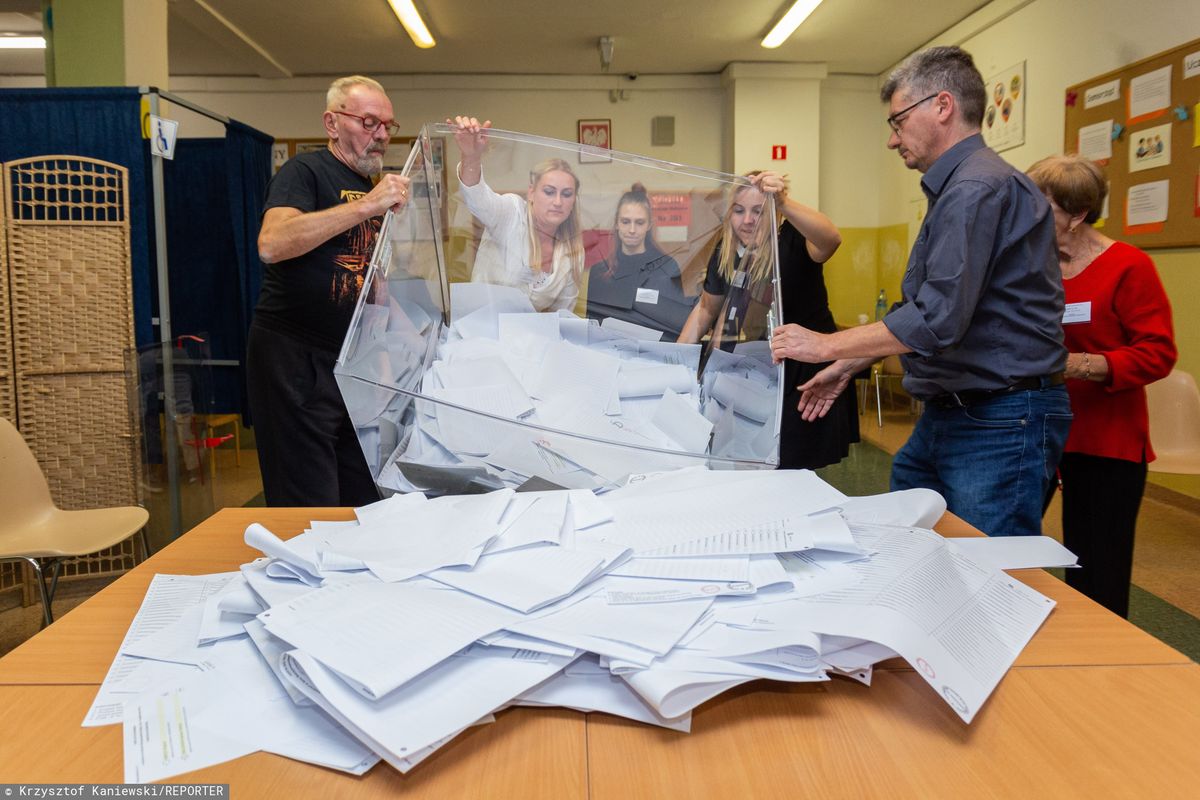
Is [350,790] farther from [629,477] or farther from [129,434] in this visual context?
[129,434]

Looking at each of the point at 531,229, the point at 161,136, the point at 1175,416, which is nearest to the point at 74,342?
the point at 161,136

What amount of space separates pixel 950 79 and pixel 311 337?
1506 millimetres

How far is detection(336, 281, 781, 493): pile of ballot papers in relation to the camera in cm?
112

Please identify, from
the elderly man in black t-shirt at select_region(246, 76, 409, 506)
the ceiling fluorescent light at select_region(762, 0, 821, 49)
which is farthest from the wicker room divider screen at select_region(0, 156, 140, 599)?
the ceiling fluorescent light at select_region(762, 0, 821, 49)

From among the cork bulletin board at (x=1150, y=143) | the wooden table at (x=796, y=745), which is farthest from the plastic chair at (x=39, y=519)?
the cork bulletin board at (x=1150, y=143)

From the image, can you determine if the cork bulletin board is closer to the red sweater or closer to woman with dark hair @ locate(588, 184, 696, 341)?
the red sweater

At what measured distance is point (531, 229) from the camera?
1.46 meters

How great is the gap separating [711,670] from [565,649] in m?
0.13

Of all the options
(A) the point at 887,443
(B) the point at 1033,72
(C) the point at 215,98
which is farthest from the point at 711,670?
(C) the point at 215,98

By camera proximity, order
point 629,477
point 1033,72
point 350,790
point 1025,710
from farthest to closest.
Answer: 1. point 1033,72
2. point 629,477
3. point 1025,710
4. point 350,790

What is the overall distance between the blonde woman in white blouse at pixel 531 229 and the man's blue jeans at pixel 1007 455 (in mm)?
870

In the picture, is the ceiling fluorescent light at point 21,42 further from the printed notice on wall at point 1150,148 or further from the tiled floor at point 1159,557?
the printed notice on wall at point 1150,148

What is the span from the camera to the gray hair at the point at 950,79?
1639 mm

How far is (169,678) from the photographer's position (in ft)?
2.51
